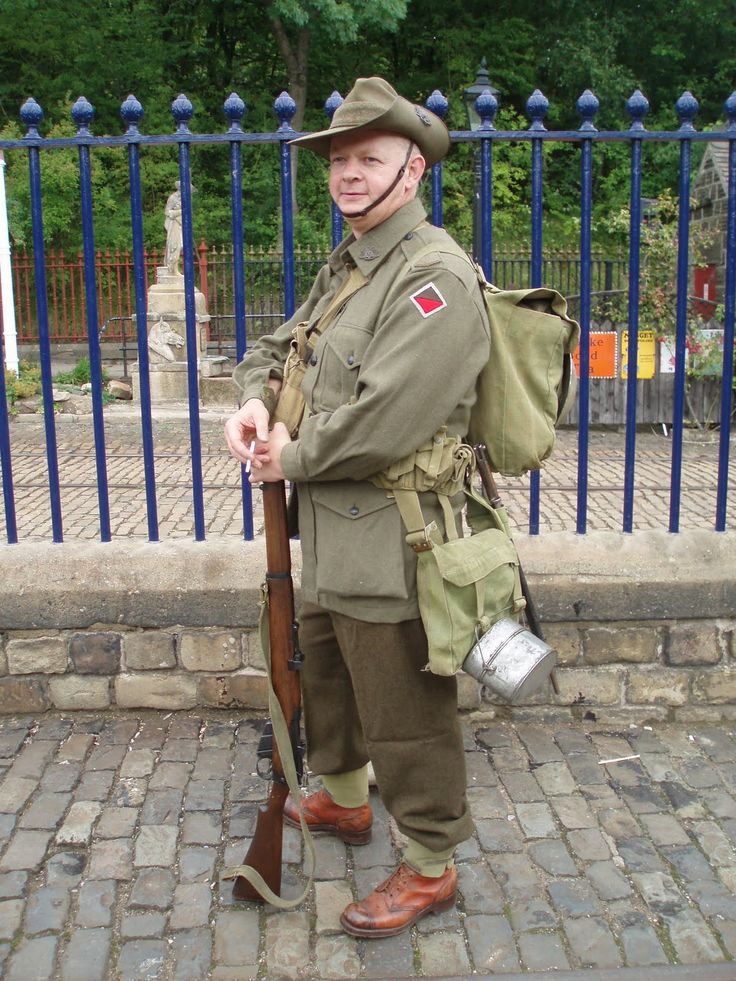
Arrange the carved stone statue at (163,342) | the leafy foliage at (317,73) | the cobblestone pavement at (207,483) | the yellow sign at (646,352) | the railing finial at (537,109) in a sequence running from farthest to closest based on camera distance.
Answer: the leafy foliage at (317,73), the carved stone statue at (163,342), the yellow sign at (646,352), the cobblestone pavement at (207,483), the railing finial at (537,109)

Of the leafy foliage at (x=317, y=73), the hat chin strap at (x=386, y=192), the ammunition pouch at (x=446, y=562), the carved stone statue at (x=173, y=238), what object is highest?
the leafy foliage at (x=317, y=73)

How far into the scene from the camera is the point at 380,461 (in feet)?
7.95

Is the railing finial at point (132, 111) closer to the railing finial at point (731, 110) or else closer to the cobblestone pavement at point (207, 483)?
the railing finial at point (731, 110)

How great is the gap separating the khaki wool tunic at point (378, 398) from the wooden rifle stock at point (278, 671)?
7cm

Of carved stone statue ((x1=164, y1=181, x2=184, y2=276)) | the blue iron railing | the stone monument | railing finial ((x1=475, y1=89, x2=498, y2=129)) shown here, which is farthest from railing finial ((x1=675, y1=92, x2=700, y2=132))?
carved stone statue ((x1=164, y1=181, x2=184, y2=276))

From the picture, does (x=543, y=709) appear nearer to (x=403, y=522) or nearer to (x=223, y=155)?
(x=403, y=522)

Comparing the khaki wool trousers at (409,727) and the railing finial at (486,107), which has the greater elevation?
the railing finial at (486,107)

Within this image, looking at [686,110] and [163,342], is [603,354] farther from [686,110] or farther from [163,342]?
[686,110]

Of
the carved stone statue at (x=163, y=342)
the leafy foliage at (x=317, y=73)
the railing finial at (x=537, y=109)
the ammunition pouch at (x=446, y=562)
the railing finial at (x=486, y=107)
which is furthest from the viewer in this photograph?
the leafy foliage at (x=317, y=73)

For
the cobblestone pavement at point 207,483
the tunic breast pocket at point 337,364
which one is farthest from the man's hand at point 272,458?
the cobblestone pavement at point 207,483

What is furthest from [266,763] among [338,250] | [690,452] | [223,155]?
[223,155]

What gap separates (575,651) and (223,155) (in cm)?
2135

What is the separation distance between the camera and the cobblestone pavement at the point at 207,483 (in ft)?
21.7

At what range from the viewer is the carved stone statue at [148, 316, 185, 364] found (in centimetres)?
1317
